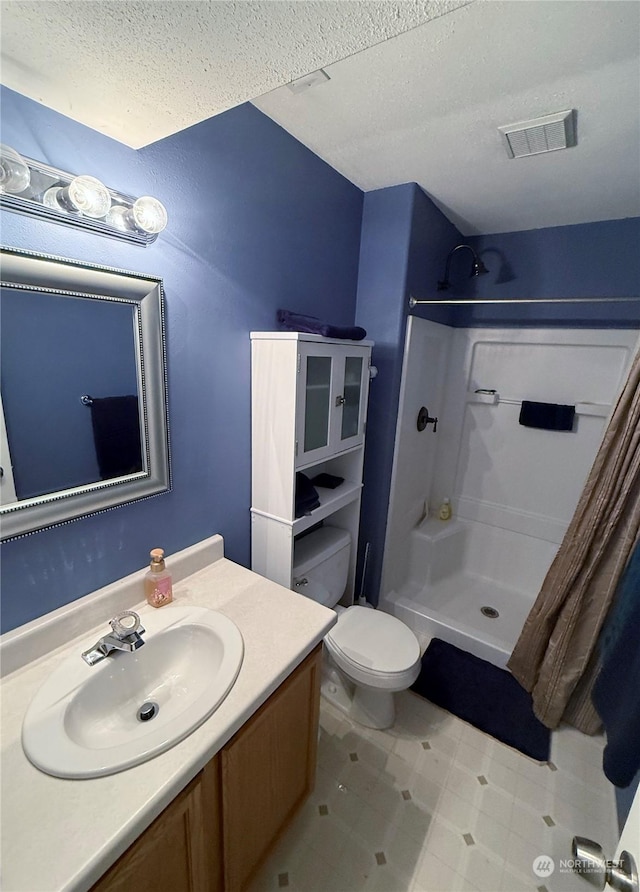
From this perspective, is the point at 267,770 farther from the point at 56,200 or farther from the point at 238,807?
the point at 56,200

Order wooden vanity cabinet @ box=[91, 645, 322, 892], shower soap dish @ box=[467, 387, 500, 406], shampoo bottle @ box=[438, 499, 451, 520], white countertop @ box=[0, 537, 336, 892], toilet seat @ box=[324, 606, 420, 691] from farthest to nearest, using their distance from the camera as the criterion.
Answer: shampoo bottle @ box=[438, 499, 451, 520]
shower soap dish @ box=[467, 387, 500, 406]
toilet seat @ box=[324, 606, 420, 691]
wooden vanity cabinet @ box=[91, 645, 322, 892]
white countertop @ box=[0, 537, 336, 892]

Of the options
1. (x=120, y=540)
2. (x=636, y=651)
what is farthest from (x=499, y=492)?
(x=120, y=540)

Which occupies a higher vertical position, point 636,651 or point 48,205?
point 48,205

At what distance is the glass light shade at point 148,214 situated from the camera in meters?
0.91

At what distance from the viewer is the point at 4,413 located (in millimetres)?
816

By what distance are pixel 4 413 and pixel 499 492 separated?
2602mm

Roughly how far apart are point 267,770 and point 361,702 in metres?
0.77

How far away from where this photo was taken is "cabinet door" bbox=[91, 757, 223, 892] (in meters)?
0.64

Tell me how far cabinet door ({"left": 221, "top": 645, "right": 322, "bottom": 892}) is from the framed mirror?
0.68m

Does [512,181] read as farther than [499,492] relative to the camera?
No

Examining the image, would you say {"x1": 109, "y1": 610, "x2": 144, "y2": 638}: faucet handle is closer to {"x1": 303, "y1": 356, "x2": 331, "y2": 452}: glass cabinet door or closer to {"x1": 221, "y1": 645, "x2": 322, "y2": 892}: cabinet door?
{"x1": 221, "y1": 645, "x2": 322, "y2": 892}: cabinet door

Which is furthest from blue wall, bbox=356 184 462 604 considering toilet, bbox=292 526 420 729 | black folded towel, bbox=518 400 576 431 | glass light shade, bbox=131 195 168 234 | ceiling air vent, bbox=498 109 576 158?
glass light shade, bbox=131 195 168 234

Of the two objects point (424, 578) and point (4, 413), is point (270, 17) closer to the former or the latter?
point (4, 413)

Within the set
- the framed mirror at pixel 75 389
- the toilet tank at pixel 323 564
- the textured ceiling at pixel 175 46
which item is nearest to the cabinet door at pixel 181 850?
the framed mirror at pixel 75 389
